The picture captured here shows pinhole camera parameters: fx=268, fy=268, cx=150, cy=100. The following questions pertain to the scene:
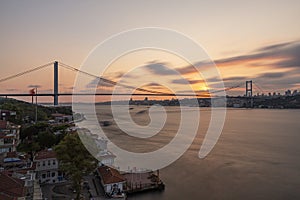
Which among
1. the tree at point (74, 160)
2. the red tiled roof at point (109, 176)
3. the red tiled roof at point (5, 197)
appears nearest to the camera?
the red tiled roof at point (5, 197)

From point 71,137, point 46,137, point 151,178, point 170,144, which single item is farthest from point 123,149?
point 71,137

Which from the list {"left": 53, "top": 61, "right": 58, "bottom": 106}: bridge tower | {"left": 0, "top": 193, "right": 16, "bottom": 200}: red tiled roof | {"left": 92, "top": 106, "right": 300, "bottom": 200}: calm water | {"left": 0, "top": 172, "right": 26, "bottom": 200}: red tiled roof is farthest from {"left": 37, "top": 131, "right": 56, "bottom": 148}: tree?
{"left": 53, "top": 61, "right": 58, "bottom": 106}: bridge tower

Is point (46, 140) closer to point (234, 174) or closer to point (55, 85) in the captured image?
point (234, 174)

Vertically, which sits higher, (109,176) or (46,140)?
(46,140)

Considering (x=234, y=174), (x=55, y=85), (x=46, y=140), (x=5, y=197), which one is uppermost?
(x=55, y=85)

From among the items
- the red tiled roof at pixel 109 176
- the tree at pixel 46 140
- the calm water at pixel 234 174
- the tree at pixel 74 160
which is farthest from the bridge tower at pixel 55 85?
the tree at pixel 74 160

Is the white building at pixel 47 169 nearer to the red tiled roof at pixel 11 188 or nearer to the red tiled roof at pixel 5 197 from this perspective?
the red tiled roof at pixel 11 188

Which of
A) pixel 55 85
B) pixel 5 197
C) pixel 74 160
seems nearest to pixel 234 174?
pixel 74 160
